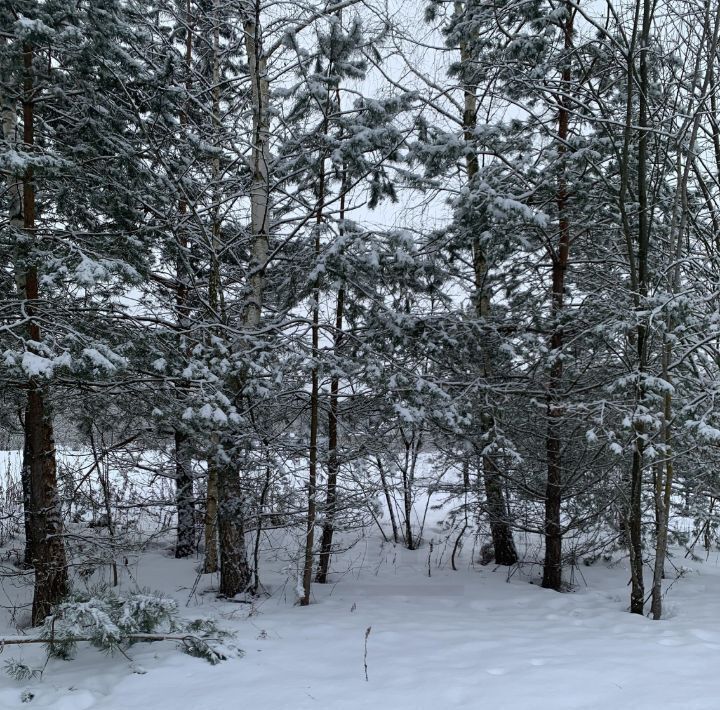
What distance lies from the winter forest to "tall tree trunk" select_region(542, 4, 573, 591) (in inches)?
2.4

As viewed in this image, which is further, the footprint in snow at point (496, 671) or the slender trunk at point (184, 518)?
the slender trunk at point (184, 518)

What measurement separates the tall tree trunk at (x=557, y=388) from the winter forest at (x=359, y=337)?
2.4 inches

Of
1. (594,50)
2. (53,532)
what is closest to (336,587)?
(53,532)

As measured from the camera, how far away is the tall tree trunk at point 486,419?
22.6ft

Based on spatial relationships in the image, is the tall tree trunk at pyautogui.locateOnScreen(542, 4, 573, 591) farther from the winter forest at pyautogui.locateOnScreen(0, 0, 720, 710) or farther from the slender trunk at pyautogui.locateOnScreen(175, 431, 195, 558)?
the slender trunk at pyautogui.locateOnScreen(175, 431, 195, 558)

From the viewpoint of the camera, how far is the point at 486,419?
743 centimetres

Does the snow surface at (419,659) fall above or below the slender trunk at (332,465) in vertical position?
below

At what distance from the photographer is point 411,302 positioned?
7.24 m

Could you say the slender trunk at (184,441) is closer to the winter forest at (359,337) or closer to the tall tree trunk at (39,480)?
the winter forest at (359,337)

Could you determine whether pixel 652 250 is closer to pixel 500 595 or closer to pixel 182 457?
pixel 500 595

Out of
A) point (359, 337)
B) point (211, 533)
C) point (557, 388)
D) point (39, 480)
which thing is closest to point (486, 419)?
point (557, 388)

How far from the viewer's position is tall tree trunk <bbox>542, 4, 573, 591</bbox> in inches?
275

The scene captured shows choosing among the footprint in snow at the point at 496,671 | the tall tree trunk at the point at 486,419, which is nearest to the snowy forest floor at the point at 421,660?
the footprint in snow at the point at 496,671

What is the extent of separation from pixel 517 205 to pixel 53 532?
20.6 feet
